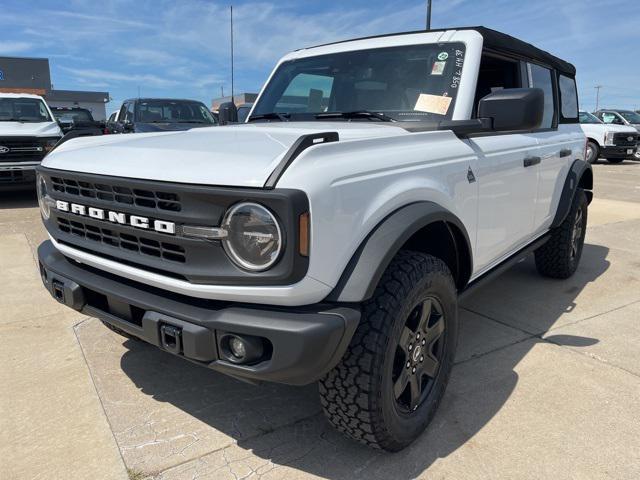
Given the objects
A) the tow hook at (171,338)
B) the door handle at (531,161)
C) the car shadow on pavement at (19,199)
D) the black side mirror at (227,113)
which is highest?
Answer: the black side mirror at (227,113)

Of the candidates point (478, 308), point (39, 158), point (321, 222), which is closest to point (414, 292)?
point (321, 222)

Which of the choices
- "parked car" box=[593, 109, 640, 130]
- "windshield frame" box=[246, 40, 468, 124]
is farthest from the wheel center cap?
"parked car" box=[593, 109, 640, 130]

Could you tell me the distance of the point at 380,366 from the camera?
1.89 m

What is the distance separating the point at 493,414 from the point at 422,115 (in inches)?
60.7

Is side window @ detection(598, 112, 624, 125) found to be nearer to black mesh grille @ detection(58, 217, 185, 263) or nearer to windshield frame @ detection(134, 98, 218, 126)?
windshield frame @ detection(134, 98, 218, 126)

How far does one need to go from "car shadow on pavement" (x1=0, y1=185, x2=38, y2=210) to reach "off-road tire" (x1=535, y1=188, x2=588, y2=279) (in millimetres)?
7675

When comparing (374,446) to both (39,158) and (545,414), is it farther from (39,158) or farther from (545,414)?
(39,158)

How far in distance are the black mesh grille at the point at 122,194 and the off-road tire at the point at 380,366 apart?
0.81 m

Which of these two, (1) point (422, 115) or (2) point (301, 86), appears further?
(2) point (301, 86)

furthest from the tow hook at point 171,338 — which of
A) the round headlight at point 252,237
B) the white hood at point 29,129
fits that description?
the white hood at point 29,129

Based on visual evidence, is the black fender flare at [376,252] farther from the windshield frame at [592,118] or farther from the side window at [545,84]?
the windshield frame at [592,118]

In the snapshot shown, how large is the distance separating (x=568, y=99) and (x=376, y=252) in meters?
3.56

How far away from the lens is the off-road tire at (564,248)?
4.29 meters

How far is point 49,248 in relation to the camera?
2.61 metres
